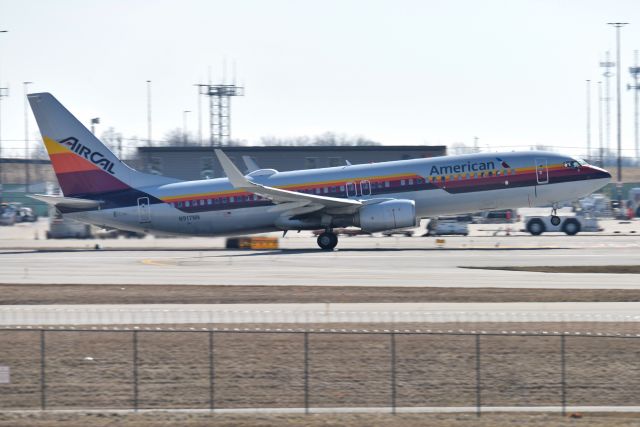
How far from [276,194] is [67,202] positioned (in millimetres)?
11616

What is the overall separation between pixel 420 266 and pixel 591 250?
11300 mm

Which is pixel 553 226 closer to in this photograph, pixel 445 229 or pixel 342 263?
pixel 445 229

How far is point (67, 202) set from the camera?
51.8 meters

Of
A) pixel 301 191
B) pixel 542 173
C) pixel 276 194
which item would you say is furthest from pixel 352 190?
pixel 542 173

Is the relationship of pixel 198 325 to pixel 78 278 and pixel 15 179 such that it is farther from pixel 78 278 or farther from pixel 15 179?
pixel 15 179

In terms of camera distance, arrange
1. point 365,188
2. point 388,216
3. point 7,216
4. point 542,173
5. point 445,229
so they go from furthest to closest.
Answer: point 7,216 < point 445,229 < point 365,188 < point 542,173 < point 388,216

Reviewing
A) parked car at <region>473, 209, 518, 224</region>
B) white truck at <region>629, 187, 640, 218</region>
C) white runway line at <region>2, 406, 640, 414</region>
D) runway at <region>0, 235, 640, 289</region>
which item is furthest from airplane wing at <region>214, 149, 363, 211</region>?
white truck at <region>629, 187, 640, 218</region>

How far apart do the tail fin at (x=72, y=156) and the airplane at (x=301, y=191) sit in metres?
0.05

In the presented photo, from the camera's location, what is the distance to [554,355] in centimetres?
2400

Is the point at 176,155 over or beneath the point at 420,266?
over

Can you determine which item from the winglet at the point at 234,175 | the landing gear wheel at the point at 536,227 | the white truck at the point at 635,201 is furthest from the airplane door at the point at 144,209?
the white truck at the point at 635,201

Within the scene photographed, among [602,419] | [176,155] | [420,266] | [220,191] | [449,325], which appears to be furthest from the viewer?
[176,155]

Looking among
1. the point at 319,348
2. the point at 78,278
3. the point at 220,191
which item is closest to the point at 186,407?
the point at 319,348

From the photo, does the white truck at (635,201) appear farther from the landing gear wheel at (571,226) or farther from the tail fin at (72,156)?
the tail fin at (72,156)
